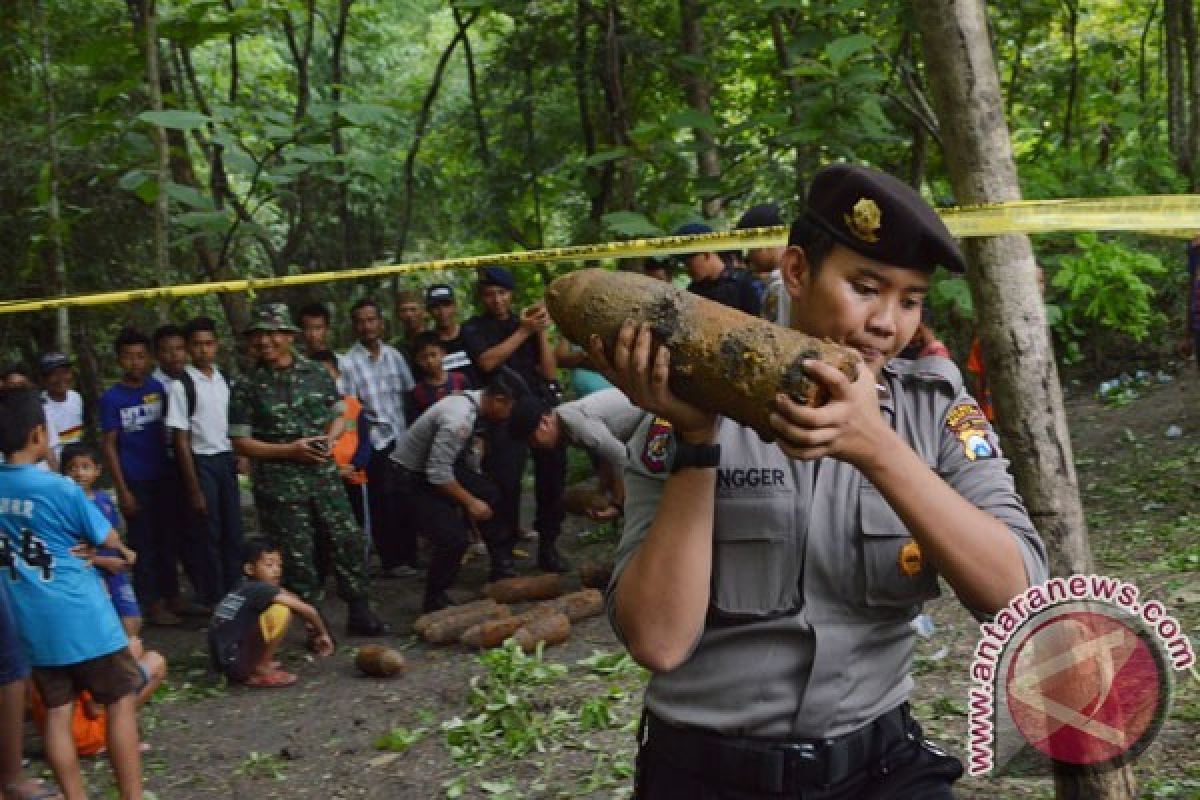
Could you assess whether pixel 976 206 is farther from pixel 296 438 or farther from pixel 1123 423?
pixel 1123 423

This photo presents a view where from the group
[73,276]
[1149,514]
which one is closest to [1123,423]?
[1149,514]

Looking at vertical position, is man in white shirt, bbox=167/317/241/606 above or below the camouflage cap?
below

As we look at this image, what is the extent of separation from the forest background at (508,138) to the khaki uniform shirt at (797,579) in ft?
14.0

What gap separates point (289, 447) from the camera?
22.5ft

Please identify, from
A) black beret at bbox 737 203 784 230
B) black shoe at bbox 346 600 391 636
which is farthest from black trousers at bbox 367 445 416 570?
black beret at bbox 737 203 784 230

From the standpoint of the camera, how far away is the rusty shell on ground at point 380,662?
20.6 feet

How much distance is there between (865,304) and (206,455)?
658 centimetres

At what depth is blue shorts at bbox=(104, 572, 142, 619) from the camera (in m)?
6.04

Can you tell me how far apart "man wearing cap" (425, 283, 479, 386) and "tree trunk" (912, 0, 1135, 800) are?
16.9 feet

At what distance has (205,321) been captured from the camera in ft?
25.7

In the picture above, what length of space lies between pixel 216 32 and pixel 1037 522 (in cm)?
561

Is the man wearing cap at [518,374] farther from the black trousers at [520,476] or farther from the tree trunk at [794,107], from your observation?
the tree trunk at [794,107]

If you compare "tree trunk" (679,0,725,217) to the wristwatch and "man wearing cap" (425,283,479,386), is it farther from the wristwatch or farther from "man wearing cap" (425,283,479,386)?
the wristwatch

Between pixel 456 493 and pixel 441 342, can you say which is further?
pixel 441 342
